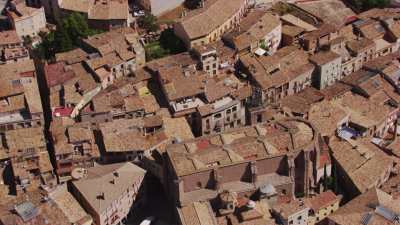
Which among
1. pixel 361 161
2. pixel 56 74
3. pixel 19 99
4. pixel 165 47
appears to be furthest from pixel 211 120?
pixel 19 99

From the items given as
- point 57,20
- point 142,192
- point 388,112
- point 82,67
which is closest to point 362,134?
point 388,112

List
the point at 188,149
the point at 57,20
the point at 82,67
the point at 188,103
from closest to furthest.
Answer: the point at 188,149, the point at 188,103, the point at 82,67, the point at 57,20

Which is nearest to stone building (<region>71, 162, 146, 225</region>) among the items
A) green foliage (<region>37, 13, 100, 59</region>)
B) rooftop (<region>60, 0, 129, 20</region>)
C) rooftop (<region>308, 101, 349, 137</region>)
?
rooftop (<region>308, 101, 349, 137</region>)

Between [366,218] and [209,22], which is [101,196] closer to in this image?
[366,218]

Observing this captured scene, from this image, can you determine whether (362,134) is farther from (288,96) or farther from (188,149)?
(188,149)

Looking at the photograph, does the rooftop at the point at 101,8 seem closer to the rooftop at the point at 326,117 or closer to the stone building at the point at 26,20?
the stone building at the point at 26,20

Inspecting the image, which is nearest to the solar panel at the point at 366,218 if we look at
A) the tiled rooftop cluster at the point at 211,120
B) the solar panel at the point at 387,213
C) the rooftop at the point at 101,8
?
the tiled rooftop cluster at the point at 211,120
